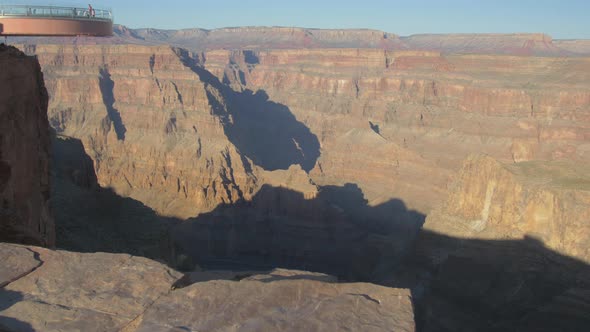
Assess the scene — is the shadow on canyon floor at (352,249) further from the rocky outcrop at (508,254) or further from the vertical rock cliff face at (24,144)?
the vertical rock cliff face at (24,144)

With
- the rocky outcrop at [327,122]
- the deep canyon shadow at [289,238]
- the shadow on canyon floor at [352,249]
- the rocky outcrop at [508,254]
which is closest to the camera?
the shadow on canyon floor at [352,249]

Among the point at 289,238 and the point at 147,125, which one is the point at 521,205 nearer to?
the point at 289,238

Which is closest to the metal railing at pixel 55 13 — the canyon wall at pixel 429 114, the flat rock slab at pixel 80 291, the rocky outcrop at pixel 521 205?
the flat rock slab at pixel 80 291

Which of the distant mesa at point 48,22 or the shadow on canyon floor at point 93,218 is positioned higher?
the distant mesa at point 48,22

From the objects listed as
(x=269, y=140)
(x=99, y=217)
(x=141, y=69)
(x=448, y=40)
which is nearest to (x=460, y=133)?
(x=269, y=140)

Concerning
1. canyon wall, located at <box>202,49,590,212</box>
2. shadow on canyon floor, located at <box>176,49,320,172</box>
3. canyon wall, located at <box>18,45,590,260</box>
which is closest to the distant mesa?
canyon wall, located at <box>18,45,590,260</box>

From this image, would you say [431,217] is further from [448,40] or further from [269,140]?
[448,40]

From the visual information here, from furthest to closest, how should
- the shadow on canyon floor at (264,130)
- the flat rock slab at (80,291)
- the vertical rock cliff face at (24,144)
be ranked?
the shadow on canyon floor at (264,130), the vertical rock cliff face at (24,144), the flat rock slab at (80,291)
